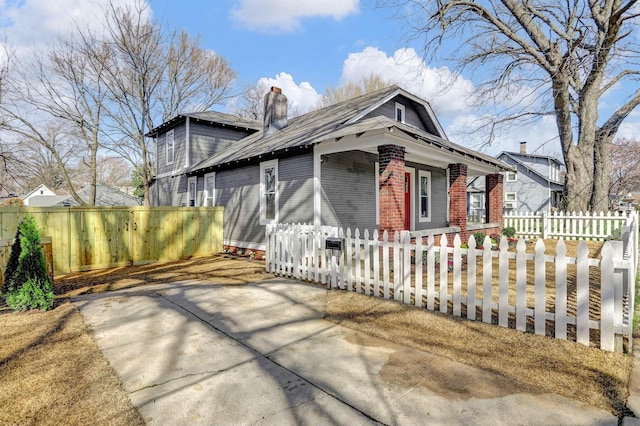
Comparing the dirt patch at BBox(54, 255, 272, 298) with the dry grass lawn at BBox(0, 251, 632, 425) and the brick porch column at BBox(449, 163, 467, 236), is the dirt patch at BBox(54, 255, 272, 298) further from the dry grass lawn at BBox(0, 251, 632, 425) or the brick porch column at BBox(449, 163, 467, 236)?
the brick porch column at BBox(449, 163, 467, 236)

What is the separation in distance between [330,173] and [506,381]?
7399 millimetres

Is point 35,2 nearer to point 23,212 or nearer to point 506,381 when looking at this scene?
point 23,212

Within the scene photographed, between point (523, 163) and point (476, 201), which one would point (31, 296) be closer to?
point (523, 163)

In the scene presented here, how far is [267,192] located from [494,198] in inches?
374

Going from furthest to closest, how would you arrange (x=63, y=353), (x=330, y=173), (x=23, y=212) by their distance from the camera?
(x=330, y=173), (x=23, y=212), (x=63, y=353)

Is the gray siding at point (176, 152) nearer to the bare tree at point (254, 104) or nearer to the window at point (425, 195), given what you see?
the window at point (425, 195)

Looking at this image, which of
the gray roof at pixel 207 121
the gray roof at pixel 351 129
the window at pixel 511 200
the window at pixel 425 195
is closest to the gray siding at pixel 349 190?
the gray roof at pixel 351 129

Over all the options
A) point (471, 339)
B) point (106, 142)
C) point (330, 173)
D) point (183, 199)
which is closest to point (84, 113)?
point (106, 142)

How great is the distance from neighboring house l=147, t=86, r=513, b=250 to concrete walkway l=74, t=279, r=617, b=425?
4813 mm

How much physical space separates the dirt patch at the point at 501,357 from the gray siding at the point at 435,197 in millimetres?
9285

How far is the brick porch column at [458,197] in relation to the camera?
35.8ft

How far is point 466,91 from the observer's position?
16.3 metres

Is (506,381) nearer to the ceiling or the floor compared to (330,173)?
nearer to the floor

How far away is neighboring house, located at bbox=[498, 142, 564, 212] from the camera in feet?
98.3
